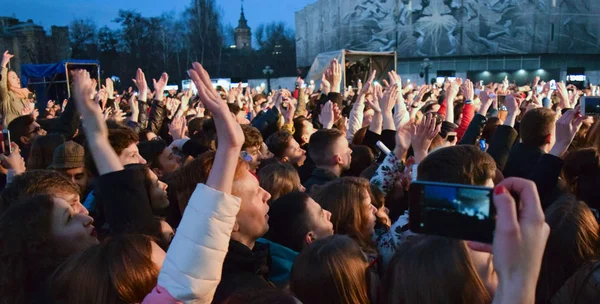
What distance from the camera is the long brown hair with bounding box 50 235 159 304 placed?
1.76m

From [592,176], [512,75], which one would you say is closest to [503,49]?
[512,75]

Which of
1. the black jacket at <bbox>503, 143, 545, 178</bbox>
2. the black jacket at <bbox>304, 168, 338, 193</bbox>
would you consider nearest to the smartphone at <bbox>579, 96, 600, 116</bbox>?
the black jacket at <bbox>503, 143, 545, 178</bbox>

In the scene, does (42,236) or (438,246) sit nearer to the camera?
(438,246)

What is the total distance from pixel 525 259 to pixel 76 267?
142 cm

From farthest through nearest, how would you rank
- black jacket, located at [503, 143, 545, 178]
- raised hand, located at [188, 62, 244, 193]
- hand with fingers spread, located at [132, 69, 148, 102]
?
hand with fingers spread, located at [132, 69, 148, 102]
black jacket, located at [503, 143, 545, 178]
raised hand, located at [188, 62, 244, 193]

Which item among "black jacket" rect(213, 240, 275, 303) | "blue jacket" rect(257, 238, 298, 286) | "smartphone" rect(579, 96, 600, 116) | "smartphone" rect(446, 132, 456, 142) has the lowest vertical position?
"blue jacket" rect(257, 238, 298, 286)

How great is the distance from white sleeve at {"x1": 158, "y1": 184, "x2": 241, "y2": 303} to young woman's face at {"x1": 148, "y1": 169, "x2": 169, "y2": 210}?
1465 mm

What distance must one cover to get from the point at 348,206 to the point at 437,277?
47.7 inches

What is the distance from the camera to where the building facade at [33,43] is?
35781 mm

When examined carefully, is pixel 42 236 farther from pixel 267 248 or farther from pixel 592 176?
pixel 592 176

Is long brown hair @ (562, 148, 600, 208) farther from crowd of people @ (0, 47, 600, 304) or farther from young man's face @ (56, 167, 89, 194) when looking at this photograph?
young man's face @ (56, 167, 89, 194)

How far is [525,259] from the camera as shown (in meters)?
1.22

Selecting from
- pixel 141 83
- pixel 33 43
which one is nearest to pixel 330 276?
pixel 141 83

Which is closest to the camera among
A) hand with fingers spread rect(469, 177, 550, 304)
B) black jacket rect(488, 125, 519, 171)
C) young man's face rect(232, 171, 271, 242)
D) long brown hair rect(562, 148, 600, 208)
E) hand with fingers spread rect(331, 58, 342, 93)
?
hand with fingers spread rect(469, 177, 550, 304)
